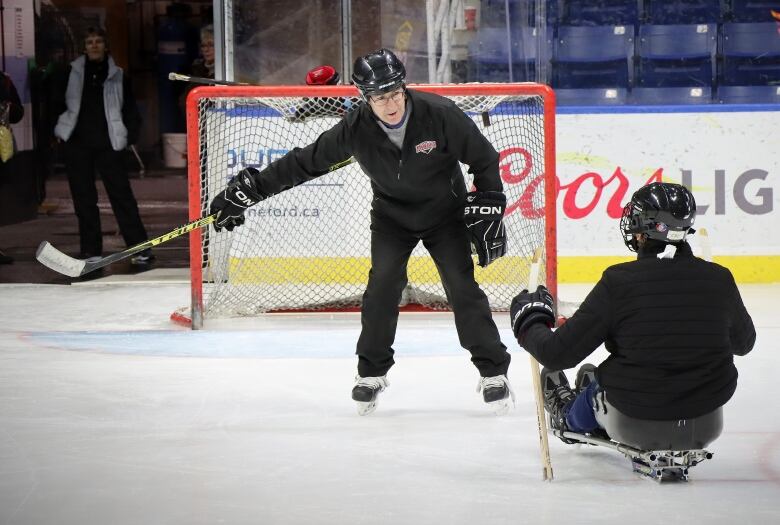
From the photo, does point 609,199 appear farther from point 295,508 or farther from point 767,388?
point 295,508

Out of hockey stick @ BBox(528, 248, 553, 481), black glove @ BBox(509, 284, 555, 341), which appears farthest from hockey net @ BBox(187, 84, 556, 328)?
black glove @ BBox(509, 284, 555, 341)

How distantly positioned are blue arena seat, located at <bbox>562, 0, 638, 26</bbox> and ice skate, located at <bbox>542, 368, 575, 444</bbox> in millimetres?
5858

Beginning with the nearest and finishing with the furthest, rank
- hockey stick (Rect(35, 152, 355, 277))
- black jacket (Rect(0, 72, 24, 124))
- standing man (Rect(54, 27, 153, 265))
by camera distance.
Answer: hockey stick (Rect(35, 152, 355, 277)) → standing man (Rect(54, 27, 153, 265)) → black jacket (Rect(0, 72, 24, 124))

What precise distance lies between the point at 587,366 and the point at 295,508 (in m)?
1.04

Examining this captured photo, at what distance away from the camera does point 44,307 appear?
6.79 meters

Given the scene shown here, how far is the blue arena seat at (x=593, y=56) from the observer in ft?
29.6

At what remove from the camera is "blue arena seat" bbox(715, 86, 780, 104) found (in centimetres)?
869

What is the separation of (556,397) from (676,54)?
5.90 metres

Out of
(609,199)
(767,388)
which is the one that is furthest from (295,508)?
(609,199)

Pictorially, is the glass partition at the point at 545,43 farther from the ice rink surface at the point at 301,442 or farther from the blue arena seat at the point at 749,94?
the ice rink surface at the point at 301,442

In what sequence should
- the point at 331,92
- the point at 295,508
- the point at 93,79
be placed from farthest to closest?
the point at 93,79, the point at 331,92, the point at 295,508

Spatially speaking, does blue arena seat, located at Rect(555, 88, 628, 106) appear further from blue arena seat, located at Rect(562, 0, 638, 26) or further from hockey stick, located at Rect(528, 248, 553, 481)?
hockey stick, located at Rect(528, 248, 553, 481)

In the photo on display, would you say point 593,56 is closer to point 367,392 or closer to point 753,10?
point 753,10

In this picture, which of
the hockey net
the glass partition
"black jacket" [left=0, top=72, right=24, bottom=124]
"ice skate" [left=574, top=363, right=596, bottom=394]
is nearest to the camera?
"ice skate" [left=574, top=363, right=596, bottom=394]
